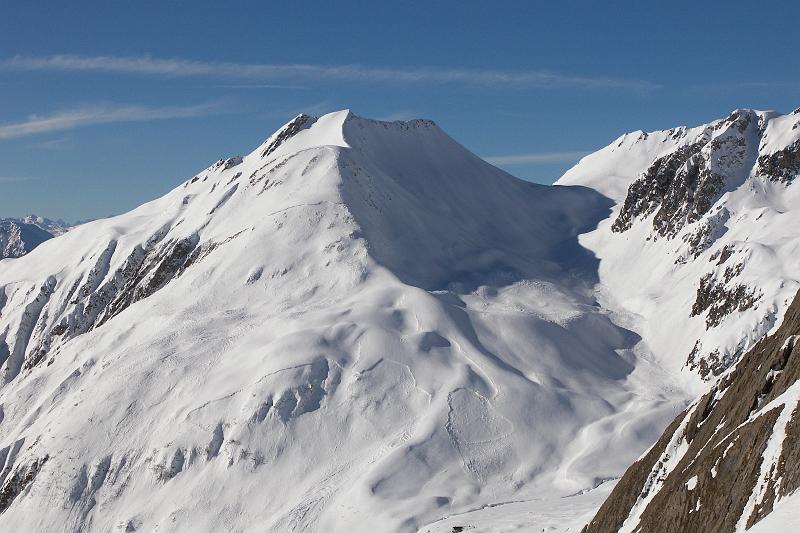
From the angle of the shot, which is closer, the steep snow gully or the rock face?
the rock face

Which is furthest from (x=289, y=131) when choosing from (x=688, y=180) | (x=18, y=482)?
(x=18, y=482)

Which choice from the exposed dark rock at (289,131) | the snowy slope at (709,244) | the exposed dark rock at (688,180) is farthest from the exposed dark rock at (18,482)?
the exposed dark rock at (688,180)

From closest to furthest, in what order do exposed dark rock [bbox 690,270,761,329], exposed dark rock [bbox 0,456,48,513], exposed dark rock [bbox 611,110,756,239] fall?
exposed dark rock [bbox 0,456,48,513], exposed dark rock [bbox 690,270,761,329], exposed dark rock [bbox 611,110,756,239]

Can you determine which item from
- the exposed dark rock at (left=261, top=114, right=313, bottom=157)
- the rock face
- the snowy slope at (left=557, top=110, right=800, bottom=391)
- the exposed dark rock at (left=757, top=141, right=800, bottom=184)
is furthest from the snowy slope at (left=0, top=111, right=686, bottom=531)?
the rock face

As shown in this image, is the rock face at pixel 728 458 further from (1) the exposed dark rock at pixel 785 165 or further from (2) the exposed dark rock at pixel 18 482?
(1) the exposed dark rock at pixel 785 165

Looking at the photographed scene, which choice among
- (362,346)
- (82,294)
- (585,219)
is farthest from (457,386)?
(82,294)

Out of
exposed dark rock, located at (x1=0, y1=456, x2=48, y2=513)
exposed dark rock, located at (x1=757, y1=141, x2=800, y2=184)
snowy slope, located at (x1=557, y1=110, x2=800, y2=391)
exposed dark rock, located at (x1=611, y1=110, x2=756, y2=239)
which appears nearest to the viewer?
exposed dark rock, located at (x1=0, y1=456, x2=48, y2=513)

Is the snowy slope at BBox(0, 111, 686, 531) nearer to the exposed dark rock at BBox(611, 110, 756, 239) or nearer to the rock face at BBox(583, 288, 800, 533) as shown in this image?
the exposed dark rock at BBox(611, 110, 756, 239)

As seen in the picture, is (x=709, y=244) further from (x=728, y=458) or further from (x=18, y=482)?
(x=18, y=482)
